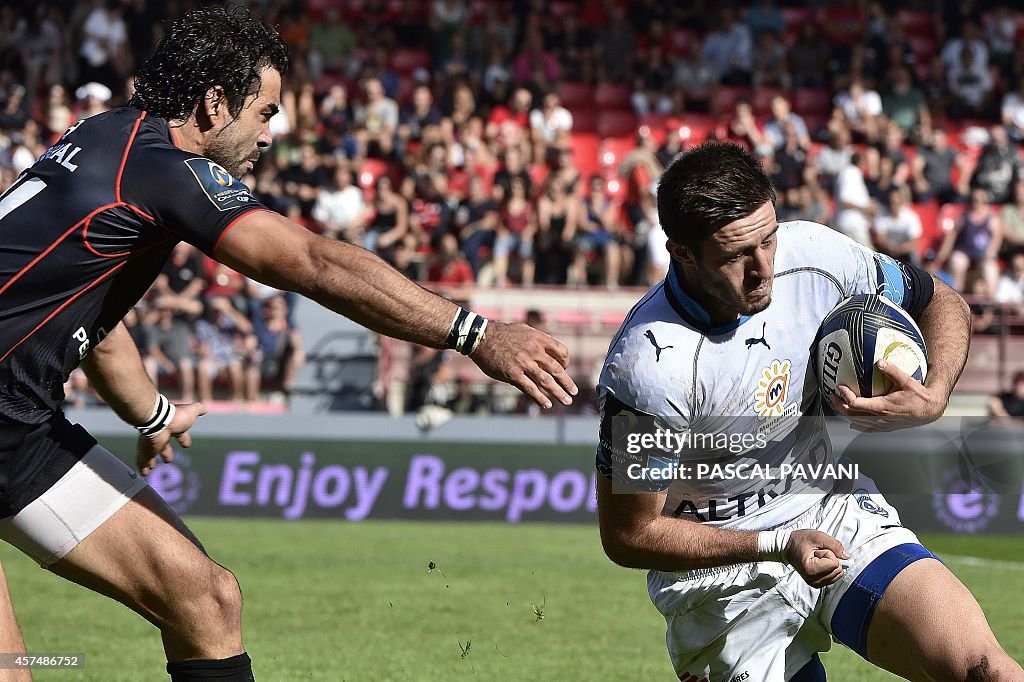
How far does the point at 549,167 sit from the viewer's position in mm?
17969

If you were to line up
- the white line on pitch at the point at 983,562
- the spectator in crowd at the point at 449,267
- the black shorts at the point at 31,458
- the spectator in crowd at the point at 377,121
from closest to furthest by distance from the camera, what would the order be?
the black shorts at the point at 31,458 → the white line on pitch at the point at 983,562 → the spectator in crowd at the point at 449,267 → the spectator in crowd at the point at 377,121

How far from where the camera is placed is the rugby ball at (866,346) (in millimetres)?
4180

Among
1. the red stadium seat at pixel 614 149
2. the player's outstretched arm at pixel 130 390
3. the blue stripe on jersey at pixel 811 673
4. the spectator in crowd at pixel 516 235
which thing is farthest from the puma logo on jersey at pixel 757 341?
the red stadium seat at pixel 614 149

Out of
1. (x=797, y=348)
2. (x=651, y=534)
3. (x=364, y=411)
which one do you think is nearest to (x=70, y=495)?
(x=651, y=534)

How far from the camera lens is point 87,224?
3.89 m

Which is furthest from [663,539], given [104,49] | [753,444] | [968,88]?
[968,88]

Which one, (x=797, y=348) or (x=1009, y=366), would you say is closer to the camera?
(x=797, y=348)

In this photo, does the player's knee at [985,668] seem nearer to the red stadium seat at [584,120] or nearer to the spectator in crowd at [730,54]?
the red stadium seat at [584,120]

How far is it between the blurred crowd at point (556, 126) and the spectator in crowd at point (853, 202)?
31 mm

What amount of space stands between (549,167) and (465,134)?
48.5 inches

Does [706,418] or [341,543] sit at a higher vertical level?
[706,418]

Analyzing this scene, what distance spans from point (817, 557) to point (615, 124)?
16.9m

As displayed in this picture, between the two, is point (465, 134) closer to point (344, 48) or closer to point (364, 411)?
point (344, 48)

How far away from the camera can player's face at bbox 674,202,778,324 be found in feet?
13.7
